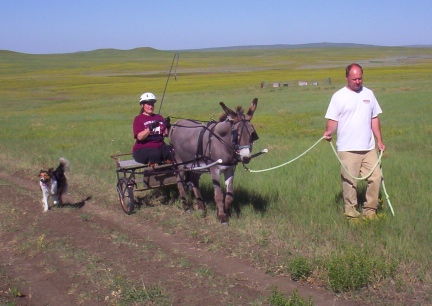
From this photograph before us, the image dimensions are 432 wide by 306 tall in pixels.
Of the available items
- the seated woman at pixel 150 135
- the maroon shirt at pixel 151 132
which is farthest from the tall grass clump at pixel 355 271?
the maroon shirt at pixel 151 132

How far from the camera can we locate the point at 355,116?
7836 mm

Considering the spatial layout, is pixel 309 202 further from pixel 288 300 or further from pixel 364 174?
pixel 288 300

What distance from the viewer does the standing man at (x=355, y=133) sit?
7.83 metres

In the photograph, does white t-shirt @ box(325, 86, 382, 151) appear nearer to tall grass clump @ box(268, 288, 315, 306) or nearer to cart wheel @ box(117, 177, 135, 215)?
tall grass clump @ box(268, 288, 315, 306)

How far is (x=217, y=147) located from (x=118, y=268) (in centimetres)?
250

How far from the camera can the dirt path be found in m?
5.93

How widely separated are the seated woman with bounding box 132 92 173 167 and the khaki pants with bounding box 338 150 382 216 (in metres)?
3.35

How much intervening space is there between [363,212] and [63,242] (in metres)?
4.33

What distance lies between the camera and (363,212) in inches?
317

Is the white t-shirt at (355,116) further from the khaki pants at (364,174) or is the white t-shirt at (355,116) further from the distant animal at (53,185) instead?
the distant animal at (53,185)

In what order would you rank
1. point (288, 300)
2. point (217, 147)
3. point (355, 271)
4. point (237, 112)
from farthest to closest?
point (217, 147) < point (237, 112) < point (355, 271) < point (288, 300)

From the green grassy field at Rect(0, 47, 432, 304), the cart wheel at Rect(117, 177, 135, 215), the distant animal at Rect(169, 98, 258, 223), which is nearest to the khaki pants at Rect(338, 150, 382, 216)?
the green grassy field at Rect(0, 47, 432, 304)

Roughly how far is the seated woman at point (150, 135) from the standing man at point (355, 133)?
10.6 ft

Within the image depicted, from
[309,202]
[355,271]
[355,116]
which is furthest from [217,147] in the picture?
[355,271]
